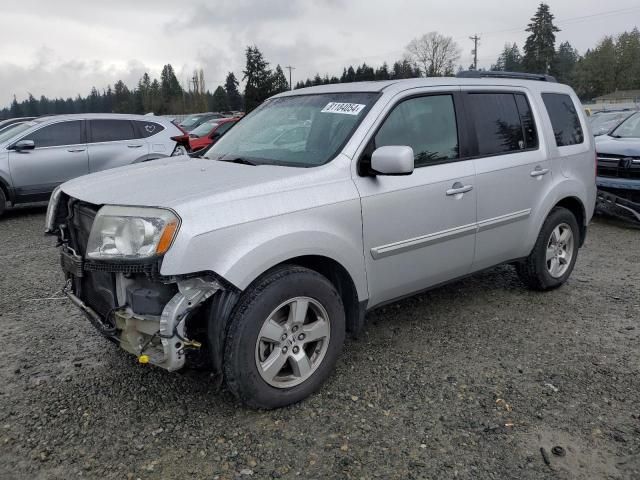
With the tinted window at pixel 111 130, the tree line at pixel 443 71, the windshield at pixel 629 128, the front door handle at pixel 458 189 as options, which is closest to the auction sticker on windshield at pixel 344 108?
the front door handle at pixel 458 189

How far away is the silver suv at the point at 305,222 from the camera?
277 cm

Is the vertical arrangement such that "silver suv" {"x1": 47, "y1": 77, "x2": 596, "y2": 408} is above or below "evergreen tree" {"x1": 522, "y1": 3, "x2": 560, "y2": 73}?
below

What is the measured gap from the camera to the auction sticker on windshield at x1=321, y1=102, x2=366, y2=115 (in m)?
3.60

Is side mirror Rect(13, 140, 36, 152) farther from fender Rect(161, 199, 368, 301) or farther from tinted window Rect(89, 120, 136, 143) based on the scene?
fender Rect(161, 199, 368, 301)

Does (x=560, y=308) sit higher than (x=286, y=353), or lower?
lower

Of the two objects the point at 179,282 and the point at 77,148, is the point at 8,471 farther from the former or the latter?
the point at 77,148

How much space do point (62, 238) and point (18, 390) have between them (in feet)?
3.19

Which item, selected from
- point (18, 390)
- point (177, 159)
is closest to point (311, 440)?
point (18, 390)

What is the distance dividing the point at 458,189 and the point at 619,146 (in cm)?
561

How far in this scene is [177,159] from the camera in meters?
4.12

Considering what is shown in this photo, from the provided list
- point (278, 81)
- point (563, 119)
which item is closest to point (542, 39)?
point (278, 81)

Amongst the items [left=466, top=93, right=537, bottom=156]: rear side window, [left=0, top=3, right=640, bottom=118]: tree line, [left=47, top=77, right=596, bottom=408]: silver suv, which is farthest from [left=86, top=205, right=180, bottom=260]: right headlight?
[left=0, top=3, right=640, bottom=118]: tree line

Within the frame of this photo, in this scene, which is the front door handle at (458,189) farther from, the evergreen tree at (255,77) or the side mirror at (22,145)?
the evergreen tree at (255,77)

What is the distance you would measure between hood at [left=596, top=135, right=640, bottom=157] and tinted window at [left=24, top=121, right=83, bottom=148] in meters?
8.62
